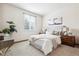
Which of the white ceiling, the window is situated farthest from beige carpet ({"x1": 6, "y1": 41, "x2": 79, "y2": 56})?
the white ceiling

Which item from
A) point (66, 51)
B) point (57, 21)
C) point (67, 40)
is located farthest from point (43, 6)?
point (66, 51)

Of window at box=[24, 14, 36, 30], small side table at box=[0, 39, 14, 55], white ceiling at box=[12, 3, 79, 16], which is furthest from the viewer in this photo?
window at box=[24, 14, 36, 30]

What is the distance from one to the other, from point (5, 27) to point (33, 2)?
838 mm

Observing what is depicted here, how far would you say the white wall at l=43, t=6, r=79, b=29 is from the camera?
2.07 metres

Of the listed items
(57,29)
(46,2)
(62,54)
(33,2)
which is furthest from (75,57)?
(33,2)

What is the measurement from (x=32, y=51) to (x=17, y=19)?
0.82 metres

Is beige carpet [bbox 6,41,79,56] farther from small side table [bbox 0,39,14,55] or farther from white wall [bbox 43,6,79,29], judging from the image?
white wall [bbox 43,6,79,29]

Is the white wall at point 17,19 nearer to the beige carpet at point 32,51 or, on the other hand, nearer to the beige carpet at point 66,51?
the beige carpet at point 32,51

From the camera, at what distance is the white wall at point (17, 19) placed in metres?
2.02

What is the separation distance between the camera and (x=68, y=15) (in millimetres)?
2131

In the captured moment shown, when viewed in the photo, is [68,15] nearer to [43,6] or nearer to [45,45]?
[43,6]

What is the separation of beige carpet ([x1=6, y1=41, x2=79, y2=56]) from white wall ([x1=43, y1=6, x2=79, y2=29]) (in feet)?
1.76

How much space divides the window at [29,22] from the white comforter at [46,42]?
24 cm

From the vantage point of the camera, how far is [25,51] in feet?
6.83
